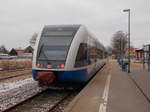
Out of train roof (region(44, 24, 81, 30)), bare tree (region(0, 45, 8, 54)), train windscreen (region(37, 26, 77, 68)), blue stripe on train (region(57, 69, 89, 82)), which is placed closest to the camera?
blue stripe on train (region(57, 69, 89, 82))

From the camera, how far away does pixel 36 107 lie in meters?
8.22

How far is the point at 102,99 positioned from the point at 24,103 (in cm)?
307

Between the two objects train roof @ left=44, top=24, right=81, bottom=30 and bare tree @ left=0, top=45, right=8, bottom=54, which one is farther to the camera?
bare tree @ left=0, top=45, right=8, bottom=54

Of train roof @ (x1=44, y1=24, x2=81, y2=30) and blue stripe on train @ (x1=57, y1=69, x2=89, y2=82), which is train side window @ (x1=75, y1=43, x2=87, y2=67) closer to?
blue stripe on train @ (x1=57, y1=69, x2=89, y2=82)

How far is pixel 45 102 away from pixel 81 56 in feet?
9.62

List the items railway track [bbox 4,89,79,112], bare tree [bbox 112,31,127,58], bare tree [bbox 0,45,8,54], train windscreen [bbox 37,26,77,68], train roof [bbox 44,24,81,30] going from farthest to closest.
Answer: bare tree [bbox 0,45,8,54] < bare tree [bbox 112,31,127,58] < train roof [bbox 44,24,81,30] < train windscreen [bbox 37,26,77,68] < railway track [bbox 4,89,79,112]

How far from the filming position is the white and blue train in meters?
9.85

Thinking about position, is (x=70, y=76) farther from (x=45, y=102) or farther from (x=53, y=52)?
(x=45, y=102)

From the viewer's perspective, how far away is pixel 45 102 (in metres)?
9.14

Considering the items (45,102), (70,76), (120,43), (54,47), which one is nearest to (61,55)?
(54,47)

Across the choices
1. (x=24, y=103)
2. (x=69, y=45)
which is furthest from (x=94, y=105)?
(x=69, y=45)

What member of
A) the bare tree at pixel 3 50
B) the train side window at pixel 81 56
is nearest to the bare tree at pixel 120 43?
the train side window at pixel 81 56

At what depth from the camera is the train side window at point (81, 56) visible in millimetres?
10414

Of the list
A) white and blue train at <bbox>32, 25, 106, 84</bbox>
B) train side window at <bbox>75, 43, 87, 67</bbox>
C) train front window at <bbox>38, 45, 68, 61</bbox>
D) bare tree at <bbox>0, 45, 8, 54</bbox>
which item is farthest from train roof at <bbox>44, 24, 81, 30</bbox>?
bare tree at <bbox>0, 45, 8, 54</bbox>
